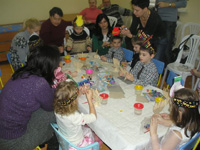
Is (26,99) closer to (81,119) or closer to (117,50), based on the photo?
(81,119)

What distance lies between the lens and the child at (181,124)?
141 cm

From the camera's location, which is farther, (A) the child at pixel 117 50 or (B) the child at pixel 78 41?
(B) the child at pixel 78 41

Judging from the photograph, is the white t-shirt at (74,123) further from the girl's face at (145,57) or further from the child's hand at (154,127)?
the girl's face at (145,57)

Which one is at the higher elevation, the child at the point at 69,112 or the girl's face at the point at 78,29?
the girl's face at the point at 78,29

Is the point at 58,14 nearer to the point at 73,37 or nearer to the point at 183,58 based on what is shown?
the point at 73,37

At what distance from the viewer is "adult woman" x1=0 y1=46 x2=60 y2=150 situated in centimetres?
167

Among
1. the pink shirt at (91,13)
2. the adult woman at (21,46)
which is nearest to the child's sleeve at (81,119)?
the adult woman at (21,46)

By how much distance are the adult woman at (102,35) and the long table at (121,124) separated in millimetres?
1901

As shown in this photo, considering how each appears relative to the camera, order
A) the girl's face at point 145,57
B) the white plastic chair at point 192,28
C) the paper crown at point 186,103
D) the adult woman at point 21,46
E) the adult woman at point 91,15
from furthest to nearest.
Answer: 1. the adult woman at point 91,15
2. the white plastic chair at point 192,28
3. the adult woman at point 21,46
4. the girl's face at point 145,57
5. the paper crown at point 186,103

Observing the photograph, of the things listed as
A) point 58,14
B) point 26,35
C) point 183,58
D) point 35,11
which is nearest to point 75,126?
point 26,35

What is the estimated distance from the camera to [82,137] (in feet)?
5.99

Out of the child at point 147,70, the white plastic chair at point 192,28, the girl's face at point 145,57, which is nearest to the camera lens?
the child at point 147,70

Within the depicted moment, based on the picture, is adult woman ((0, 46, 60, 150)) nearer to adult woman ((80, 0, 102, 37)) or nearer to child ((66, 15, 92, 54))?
child ((66, 15, 92, 54))

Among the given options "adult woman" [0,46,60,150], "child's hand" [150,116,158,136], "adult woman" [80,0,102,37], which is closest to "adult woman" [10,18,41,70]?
"adult woman" [0,46,60,150]
